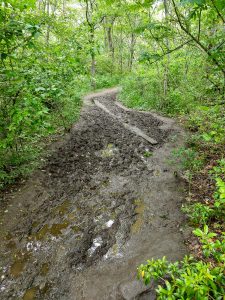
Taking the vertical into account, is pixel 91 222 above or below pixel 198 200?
below

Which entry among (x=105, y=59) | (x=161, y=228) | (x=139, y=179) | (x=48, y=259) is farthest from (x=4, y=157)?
(x=105, y=59)

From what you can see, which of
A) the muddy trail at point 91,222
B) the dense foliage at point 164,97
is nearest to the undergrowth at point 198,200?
the dense foliage at point 164,97

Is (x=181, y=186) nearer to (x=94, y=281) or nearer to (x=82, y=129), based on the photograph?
(x=94, y=281)

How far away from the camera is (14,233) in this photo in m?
4.30

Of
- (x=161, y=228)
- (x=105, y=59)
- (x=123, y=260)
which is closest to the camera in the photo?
(x=123, y=260)

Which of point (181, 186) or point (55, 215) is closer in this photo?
point (55, 215)

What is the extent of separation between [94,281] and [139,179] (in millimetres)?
3022

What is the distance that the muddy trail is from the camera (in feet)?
11.1

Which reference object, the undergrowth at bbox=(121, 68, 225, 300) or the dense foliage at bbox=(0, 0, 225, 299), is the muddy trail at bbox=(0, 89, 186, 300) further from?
the dense foliage at bbox=(0, 0, 225, 299)

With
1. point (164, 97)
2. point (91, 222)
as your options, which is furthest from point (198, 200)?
point (164, 97)

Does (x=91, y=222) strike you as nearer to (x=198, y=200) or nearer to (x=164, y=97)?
(x=198, y=200)

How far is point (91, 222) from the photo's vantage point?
455 cm

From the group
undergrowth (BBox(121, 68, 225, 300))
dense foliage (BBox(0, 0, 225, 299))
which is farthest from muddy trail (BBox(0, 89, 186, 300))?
dense foliage (BBox(0, 0, 225, 299))

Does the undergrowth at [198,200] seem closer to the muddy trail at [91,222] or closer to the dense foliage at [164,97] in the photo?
the dense foliage at [164,97]
